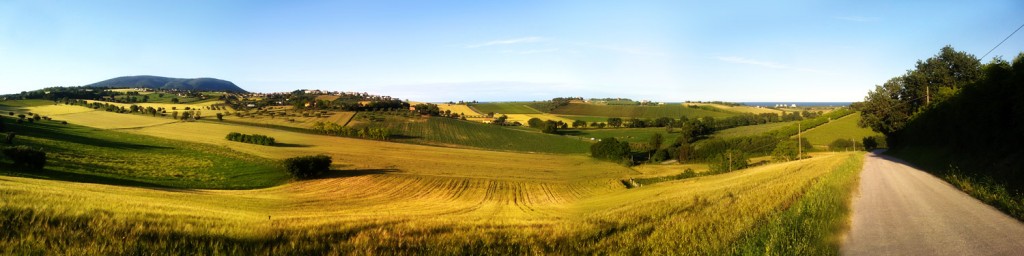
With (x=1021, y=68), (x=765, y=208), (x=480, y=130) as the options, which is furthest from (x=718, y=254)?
(x=480, y=130)

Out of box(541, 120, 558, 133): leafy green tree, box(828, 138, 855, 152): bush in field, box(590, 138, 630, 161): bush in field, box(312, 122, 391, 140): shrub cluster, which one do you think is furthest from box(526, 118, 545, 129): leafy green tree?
box(828, 138, 855, 152): bush in field

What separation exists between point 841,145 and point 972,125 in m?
54.2

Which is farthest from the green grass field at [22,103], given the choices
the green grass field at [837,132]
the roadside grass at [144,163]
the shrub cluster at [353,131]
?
the green grass field at [837,132]

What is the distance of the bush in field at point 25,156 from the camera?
31.9m

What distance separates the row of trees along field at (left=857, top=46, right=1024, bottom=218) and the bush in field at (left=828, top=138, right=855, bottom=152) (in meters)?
20.1

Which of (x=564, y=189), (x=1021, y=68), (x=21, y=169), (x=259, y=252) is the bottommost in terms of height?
(x=564, y=189)

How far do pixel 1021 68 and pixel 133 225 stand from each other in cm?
3533

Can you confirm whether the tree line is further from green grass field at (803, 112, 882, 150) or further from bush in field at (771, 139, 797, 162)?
green grass field at (803, 112, 882, 150)

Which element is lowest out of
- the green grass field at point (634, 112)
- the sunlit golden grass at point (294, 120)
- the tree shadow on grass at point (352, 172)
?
the tree shadow on grass at point (352, 172)

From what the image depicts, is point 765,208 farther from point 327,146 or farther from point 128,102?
point 128,102

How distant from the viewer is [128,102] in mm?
126938

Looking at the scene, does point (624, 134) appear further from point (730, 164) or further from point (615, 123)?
point (730, 164)

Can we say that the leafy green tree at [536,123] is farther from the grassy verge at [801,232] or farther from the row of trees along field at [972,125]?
the grassy verge at [801,232]

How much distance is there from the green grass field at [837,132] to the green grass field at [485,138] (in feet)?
139
